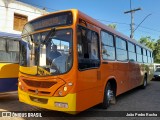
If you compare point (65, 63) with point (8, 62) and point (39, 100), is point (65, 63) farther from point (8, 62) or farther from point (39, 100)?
point (8, 62)

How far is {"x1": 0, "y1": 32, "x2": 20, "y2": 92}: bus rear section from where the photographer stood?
832 centimetres

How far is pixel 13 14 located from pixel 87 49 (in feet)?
47.9

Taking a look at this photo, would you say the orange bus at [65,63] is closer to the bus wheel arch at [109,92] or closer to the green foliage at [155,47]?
the bus wheel arch at [109,92]

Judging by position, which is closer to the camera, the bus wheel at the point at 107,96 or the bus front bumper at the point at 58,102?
the bus front bumper at the point at 58,102

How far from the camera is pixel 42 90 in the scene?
19.2 feet

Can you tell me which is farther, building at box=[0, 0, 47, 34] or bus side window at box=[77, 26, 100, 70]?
building at box=[0, 0, 47, 34]

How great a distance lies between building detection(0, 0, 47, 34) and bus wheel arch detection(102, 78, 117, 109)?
502 inches

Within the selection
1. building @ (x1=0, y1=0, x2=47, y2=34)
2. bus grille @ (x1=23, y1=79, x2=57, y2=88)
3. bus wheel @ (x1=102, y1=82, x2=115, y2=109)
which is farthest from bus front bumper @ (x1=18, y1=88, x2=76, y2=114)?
building @ (x1=0, y1=0, x2=47, y2=34)

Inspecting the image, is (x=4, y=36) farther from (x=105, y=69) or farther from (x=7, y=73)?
(x=105, y=69)

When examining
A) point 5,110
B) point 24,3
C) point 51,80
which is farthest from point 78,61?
point 24,3

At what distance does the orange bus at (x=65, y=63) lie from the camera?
5.52 metres

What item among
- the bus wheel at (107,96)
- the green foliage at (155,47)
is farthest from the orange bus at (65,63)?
the green foliage at (155,47)

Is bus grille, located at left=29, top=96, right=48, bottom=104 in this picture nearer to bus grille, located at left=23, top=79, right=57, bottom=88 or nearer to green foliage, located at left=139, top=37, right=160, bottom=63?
bus grille, located at left=23, top=79, right=57, bottom=88

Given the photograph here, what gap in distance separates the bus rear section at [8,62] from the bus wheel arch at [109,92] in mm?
3668
